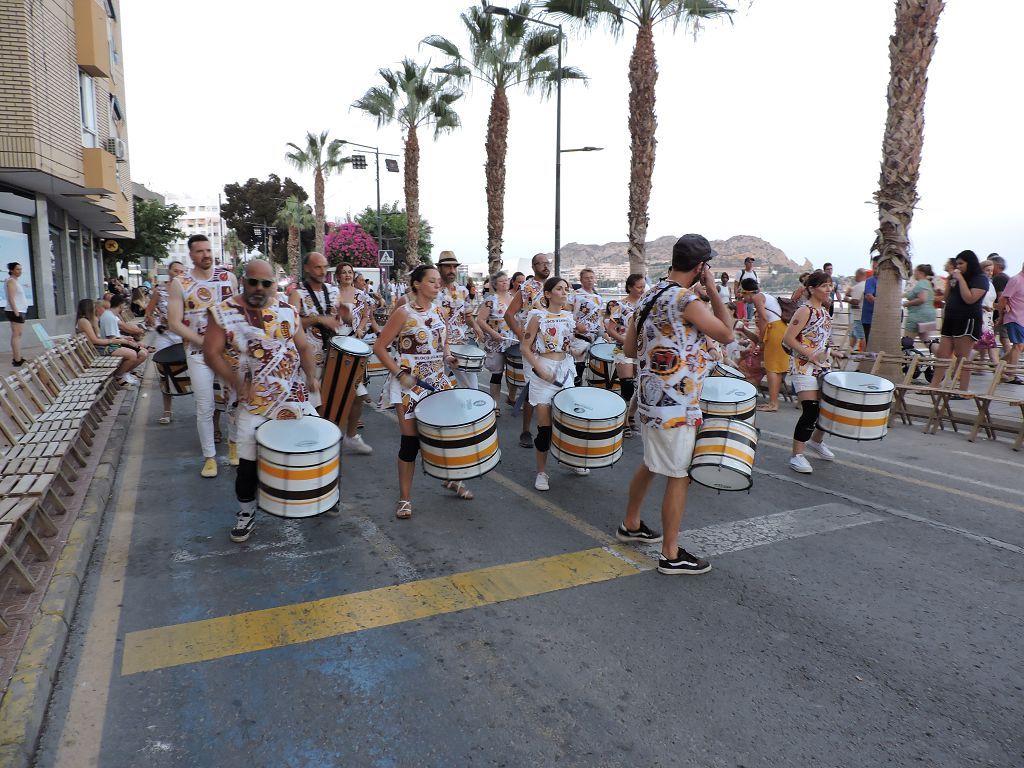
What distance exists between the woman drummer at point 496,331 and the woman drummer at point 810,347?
3.34 meters

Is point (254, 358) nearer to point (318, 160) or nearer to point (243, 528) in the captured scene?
point (243, 528)

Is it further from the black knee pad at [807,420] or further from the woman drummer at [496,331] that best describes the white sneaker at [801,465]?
A: the woman drummer at [496,331]

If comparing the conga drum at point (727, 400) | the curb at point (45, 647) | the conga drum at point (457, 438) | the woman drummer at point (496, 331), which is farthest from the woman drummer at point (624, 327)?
the curb at point (45, 647)

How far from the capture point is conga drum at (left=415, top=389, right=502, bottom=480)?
15.2 ft

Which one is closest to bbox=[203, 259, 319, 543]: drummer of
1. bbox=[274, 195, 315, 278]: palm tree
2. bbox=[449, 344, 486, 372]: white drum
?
bbox=[449, 344, 486, 372]: white drum

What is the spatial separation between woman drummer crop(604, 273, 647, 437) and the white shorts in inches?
123

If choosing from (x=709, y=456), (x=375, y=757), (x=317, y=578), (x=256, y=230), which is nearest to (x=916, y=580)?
(x=709, y=456)

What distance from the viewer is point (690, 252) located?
3982 mm

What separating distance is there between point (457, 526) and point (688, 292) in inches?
92.1

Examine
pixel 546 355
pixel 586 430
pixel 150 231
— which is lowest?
pixel 586 430

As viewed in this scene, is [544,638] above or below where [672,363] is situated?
below

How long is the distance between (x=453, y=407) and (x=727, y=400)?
238 cm

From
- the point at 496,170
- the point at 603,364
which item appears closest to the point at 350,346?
the point at 603,364

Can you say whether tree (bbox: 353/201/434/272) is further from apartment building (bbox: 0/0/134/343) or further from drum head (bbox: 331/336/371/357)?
drum head (bbox: 331/336/371/357)
